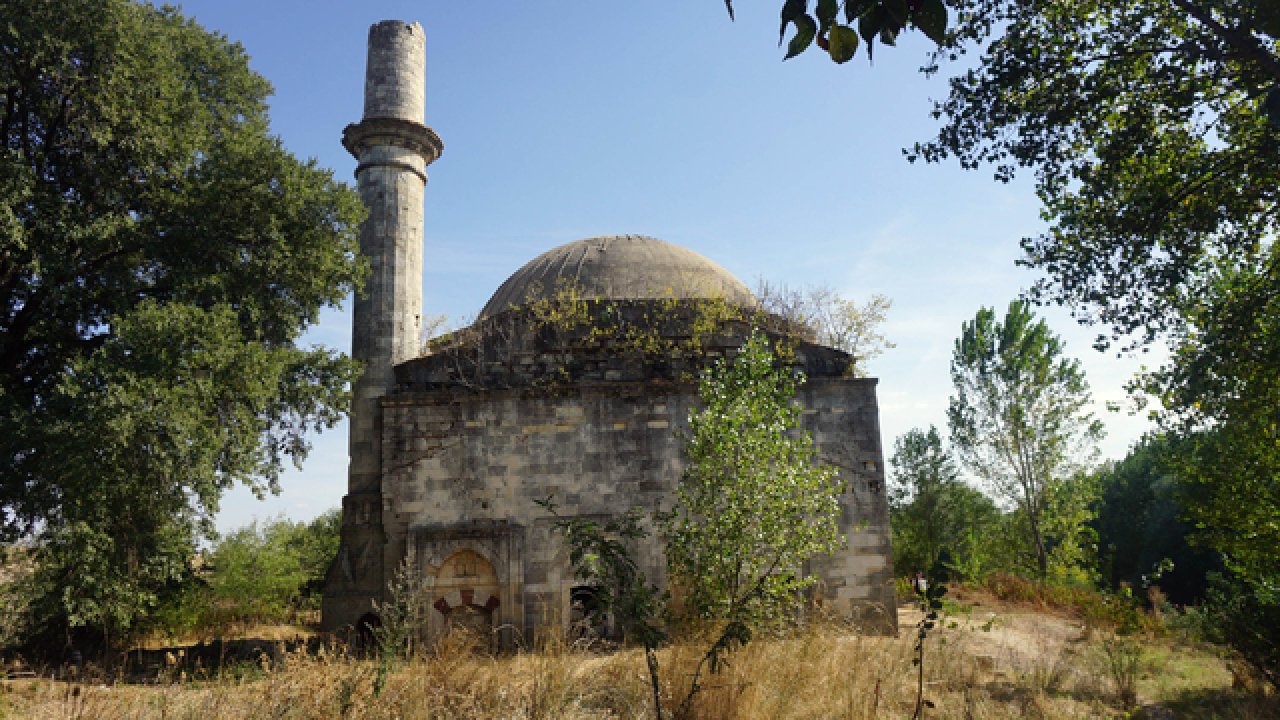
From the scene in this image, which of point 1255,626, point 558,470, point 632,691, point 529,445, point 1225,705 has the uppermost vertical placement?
point 529,445

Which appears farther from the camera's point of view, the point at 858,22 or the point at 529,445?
the point at 529,445

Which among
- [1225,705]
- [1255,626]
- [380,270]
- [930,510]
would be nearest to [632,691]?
A: [1225,705]

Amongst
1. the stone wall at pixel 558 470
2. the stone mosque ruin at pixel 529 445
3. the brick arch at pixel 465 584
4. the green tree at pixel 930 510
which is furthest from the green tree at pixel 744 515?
the green tree at pixel 930 510

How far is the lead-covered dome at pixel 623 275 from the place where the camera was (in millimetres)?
13773

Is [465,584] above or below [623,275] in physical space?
below

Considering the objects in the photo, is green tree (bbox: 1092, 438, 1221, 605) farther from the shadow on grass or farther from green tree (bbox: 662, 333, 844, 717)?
green tree (bbox: 662, 333, 844, 717)

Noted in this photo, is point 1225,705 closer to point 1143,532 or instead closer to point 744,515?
point 744,515

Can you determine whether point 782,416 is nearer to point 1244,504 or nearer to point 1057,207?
point 1057,207

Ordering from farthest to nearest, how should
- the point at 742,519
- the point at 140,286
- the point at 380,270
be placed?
1. the point at 380,270
2. the point at 140,286
3. the point at 742,519

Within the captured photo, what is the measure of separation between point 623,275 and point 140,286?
314 inches

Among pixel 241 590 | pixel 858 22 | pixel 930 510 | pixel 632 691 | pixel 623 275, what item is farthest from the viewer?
pixel 930 510

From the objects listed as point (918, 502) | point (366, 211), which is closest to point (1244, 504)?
point (366, 211)

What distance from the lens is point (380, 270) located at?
→ 1327cm

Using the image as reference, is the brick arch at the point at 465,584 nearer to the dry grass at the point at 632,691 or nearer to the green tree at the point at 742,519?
the dry grass at the point at 632,691
